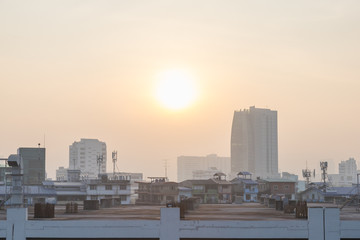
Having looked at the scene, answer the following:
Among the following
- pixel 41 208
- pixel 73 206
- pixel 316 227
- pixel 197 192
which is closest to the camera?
pixel 316 227

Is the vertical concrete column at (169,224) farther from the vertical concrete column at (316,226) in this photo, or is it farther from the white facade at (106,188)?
the white facade at (106,188)

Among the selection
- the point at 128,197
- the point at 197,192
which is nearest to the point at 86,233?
the point at 128,197

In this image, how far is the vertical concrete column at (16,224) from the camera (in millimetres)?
35250

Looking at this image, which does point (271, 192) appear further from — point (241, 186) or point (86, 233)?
point (86, 233)

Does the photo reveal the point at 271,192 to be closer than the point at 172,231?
No

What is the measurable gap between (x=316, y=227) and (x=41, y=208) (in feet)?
83.5

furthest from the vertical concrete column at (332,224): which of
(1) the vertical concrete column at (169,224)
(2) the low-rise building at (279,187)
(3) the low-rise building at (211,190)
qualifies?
(2) the low-rise building at (279,187)

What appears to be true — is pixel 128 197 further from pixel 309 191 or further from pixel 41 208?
pixel 41 208

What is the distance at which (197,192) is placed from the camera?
557ft

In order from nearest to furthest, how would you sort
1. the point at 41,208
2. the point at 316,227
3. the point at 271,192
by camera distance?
the point at 316,227
the point at 41,208
the point at 271,192

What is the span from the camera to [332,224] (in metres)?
33.9

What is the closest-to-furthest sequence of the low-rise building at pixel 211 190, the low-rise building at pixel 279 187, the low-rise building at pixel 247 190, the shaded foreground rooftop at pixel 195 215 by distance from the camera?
the shaded foreground rooftop at pixel 195 215 < the low-rise building at pixel 211 190 < the low-rise building at pixel 247 190 < the low-rise building at pixel 279 187

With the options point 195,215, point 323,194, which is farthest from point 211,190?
point 195,215

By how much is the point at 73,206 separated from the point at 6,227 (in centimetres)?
2977
